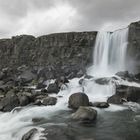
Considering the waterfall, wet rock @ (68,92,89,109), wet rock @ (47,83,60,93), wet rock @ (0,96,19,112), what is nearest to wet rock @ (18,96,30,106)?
Result: wet rock @ (0,96,19,112)

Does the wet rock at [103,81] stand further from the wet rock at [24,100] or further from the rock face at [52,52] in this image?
the rock face at [52,52]

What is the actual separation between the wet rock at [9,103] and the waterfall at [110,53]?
16096 mm

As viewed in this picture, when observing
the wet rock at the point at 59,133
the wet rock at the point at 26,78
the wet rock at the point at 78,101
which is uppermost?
the wet rock at the point at 78,101

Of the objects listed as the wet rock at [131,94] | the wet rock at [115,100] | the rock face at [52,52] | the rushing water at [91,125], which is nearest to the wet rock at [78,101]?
the rushing water at [91,125]

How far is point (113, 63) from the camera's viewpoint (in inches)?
1442

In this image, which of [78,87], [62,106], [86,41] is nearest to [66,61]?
[86,41]

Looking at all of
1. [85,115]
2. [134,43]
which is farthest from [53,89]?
[134,43]

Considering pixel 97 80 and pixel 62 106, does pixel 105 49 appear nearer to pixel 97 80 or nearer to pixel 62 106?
pixel 97 80

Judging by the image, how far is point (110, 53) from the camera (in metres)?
37.2

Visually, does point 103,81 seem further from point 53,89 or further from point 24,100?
point 24,100

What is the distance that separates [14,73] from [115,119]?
3216cm

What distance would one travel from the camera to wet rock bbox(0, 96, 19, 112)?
21.0m

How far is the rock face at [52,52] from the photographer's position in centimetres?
4153

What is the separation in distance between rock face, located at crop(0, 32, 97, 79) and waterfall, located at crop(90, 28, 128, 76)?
2189mm
